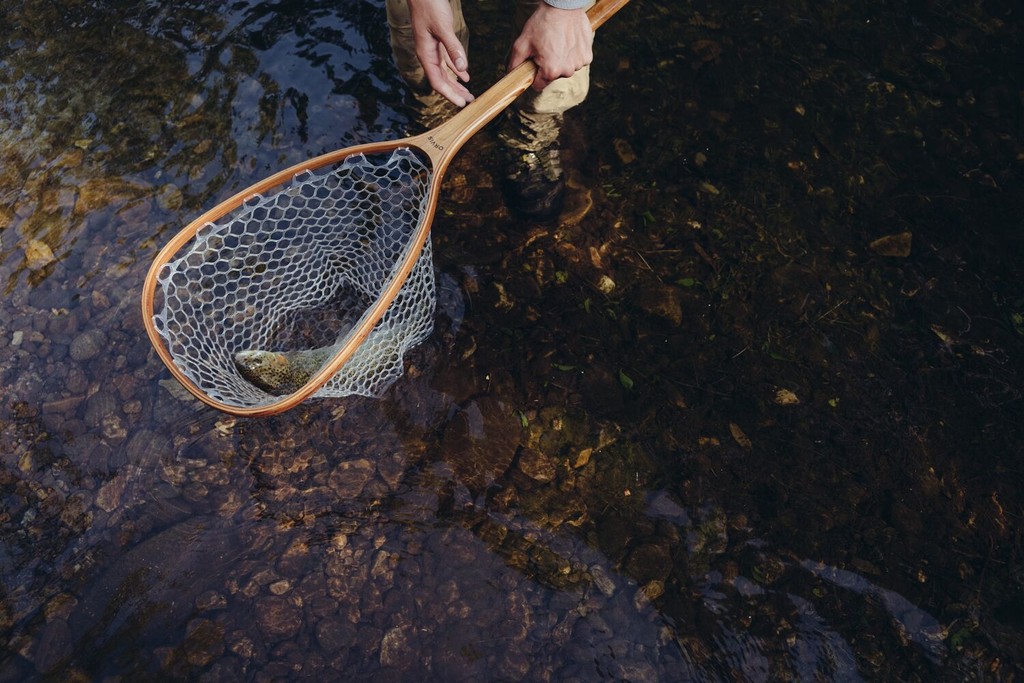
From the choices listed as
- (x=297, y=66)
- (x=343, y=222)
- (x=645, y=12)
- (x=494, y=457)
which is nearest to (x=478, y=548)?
(x=494, y=457)

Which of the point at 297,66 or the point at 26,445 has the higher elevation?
the point at 297,66

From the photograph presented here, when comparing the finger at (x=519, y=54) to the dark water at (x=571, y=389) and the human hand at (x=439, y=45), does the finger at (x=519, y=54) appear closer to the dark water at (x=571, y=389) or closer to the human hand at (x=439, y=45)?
the human hand at (x=439, y=45)

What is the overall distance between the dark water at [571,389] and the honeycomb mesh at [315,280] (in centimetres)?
26

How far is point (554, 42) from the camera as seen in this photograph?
8.97 ft

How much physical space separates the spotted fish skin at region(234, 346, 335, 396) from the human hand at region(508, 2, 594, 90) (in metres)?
1.62

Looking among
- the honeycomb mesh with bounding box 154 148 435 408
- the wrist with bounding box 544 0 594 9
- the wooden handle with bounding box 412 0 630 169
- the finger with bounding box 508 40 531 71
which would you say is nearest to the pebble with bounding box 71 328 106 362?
the honeycomb mesh with bounding box 154 148 435 408

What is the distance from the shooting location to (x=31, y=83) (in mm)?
4254

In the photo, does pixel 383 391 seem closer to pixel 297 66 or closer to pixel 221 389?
pixel 221 389

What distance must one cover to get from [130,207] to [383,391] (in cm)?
187

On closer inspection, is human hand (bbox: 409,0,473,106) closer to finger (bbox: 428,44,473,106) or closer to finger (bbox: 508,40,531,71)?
finger (bbox: 428,44,473,106)

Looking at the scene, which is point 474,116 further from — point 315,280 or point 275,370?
point 275,370

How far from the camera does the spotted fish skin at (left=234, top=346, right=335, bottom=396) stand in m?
3.26

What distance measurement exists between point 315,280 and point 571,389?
145 centimetres

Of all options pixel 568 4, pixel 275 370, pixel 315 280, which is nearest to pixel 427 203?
pixel 568 4
